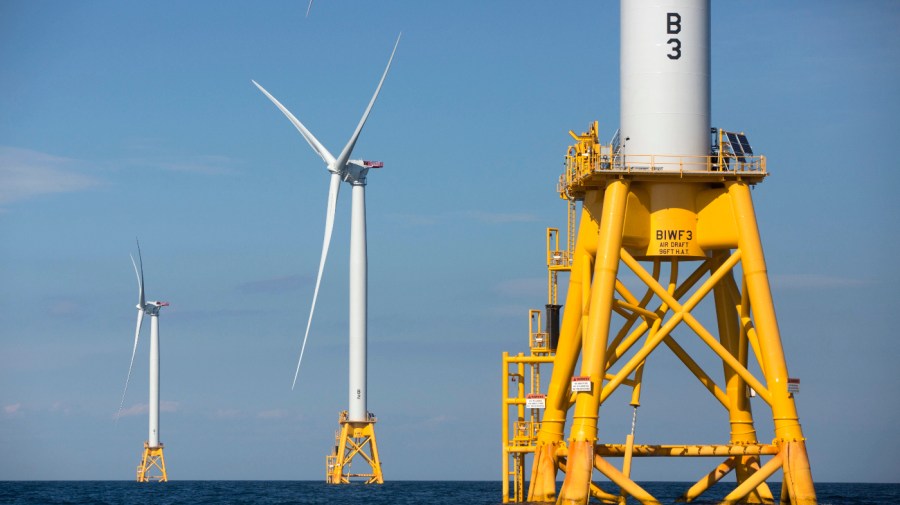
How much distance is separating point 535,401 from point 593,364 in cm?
1105

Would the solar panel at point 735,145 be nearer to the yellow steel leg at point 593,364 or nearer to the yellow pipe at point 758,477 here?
the yellow steel leg at point 593,364

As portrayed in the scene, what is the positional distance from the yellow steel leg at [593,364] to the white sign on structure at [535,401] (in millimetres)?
9122

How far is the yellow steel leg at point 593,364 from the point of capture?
53.8m

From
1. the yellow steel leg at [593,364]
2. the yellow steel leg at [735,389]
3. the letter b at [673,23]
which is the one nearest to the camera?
the yellow steel leg at [593,364]

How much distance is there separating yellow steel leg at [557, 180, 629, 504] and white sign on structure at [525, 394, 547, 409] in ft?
29.9

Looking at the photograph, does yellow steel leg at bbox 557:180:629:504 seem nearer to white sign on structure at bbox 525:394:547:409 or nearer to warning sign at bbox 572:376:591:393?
warning sign at bbox 572:376:591:393

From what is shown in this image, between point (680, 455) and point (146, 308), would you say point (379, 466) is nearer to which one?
point (146, 308)

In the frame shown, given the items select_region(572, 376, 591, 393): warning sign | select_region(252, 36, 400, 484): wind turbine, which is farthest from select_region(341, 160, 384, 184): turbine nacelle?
select_region(572, 376, 591, 393): warning sign

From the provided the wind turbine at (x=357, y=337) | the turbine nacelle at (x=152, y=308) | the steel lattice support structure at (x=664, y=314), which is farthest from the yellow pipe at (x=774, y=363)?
the turbine nacelle at (x=152, y=308)

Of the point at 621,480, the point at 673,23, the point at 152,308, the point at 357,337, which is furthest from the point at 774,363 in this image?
the point at 152,308

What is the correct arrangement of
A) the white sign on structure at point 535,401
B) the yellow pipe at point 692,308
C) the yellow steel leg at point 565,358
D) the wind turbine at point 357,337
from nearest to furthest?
the yellow pipe at point 692,308, the yellow steel leg at point 565,358, the white sign on structure at point 535,401, the wind turbine at point 357,337

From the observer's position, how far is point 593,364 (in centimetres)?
5462

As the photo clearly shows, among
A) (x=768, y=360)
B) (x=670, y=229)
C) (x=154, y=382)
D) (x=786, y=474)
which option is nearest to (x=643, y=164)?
(x=670, y=229)

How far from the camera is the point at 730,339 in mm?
61406
